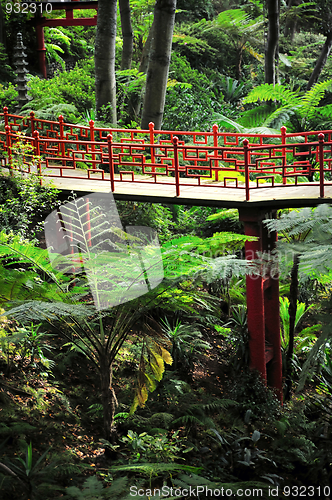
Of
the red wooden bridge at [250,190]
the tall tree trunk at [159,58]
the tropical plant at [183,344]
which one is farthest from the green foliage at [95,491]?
the tall tree trunk at [159,58]

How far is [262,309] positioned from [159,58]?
5391 mm

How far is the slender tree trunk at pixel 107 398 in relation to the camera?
210 inches

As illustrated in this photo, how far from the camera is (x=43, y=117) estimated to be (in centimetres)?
1058

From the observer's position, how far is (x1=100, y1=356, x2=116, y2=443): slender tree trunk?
5344 mm

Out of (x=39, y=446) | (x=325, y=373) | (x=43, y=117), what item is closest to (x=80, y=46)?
(x=43, y=117)

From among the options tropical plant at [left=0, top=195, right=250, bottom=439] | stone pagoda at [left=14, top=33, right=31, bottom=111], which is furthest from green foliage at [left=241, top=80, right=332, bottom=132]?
tropical plant at [left=0, top=195, right=250, bottom=439]

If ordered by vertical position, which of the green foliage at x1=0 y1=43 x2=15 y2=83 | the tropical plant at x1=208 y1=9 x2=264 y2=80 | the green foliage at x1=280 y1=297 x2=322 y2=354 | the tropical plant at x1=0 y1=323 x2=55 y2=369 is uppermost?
the tropical plant at x1=208 y1=9 x2=264 y2=80

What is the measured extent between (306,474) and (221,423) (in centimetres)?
147

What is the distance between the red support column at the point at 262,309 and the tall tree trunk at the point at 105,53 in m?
5.52

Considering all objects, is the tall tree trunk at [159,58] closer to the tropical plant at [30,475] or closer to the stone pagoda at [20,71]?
the stone pagoda at [20,71]

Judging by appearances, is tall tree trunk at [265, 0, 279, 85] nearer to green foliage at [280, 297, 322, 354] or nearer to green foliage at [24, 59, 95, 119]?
green foliage at [24, 59, 95, 119]

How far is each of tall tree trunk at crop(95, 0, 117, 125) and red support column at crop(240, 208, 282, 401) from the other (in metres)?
5.52

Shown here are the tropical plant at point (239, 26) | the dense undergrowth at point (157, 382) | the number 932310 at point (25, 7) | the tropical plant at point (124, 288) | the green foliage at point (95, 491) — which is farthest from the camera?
the tropical plant at point (239, 26)

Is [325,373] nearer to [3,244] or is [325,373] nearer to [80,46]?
[3,244]
